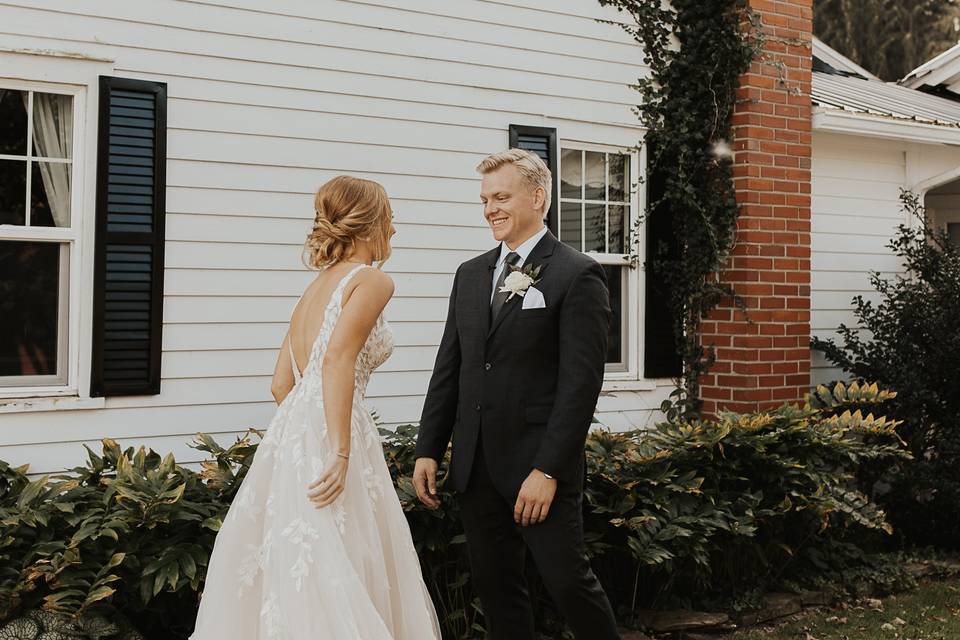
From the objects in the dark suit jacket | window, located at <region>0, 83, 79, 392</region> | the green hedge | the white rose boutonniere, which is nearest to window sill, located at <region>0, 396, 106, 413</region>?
window, located at <region>0, 83, 79, 392</region>

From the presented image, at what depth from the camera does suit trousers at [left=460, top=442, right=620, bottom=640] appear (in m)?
3.80

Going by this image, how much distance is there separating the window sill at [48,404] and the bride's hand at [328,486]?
2456 mm

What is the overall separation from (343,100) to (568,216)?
181 centimetres

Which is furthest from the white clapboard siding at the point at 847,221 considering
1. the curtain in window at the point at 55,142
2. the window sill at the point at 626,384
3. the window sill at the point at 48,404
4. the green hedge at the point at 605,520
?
the curtain in window at the point at 55,142

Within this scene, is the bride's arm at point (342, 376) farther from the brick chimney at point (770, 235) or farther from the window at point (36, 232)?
the brick chimney at point (770, 235)

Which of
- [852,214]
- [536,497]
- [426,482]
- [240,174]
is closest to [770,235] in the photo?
[852,214]

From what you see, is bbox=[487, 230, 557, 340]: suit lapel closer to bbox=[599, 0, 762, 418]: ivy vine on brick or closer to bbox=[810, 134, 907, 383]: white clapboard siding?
bbox=[599, 0, 762, 418]: ivy vine on brick

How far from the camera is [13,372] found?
18.2 feet

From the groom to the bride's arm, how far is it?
0.52m

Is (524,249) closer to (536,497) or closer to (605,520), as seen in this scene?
(536,497)

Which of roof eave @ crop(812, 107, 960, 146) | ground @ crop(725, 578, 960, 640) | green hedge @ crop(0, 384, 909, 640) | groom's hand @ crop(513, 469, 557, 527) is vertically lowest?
ground @ crop(725, 578, 960, 640)

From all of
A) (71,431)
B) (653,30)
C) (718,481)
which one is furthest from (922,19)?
(71,431)

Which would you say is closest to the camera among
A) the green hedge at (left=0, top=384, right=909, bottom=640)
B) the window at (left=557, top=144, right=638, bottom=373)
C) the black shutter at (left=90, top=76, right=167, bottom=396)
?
the green hedge at (left=0, top=384, right=909, bottom=640)

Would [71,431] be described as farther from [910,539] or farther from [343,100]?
[910,539]
